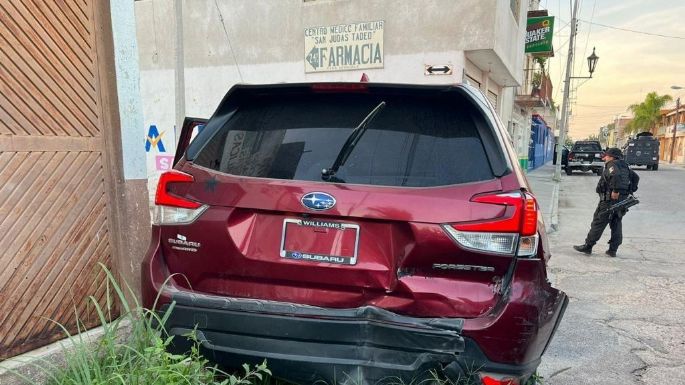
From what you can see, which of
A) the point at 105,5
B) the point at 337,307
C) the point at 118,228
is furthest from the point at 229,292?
the point at 105,5

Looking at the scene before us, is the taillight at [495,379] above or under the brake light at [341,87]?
under

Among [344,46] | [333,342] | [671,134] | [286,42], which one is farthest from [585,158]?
[671,134]

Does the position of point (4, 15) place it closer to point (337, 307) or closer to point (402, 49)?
point (337, 307)

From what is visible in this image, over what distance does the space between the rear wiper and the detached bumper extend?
2.03 ft

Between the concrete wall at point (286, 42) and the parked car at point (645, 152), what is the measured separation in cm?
2384

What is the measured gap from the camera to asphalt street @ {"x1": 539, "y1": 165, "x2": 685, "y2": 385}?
330 centimetres

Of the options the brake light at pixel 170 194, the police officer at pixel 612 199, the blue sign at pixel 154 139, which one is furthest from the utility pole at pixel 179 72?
the police officer at pixel 612 199

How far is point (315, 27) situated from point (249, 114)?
310 inches

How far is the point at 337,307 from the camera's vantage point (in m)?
1.94

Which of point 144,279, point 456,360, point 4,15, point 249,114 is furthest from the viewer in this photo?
point 4,15

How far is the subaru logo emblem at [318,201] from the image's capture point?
1.92 m

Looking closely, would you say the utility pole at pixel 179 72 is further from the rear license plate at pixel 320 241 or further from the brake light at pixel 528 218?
the brake light at pixel 528 218

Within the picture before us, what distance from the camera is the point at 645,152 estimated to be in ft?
99.4

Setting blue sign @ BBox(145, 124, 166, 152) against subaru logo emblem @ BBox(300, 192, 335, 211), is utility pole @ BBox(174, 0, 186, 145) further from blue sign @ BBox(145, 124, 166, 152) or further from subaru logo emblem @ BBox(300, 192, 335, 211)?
subaru logo emblem @ BBox(300, 192, 335, 211)
